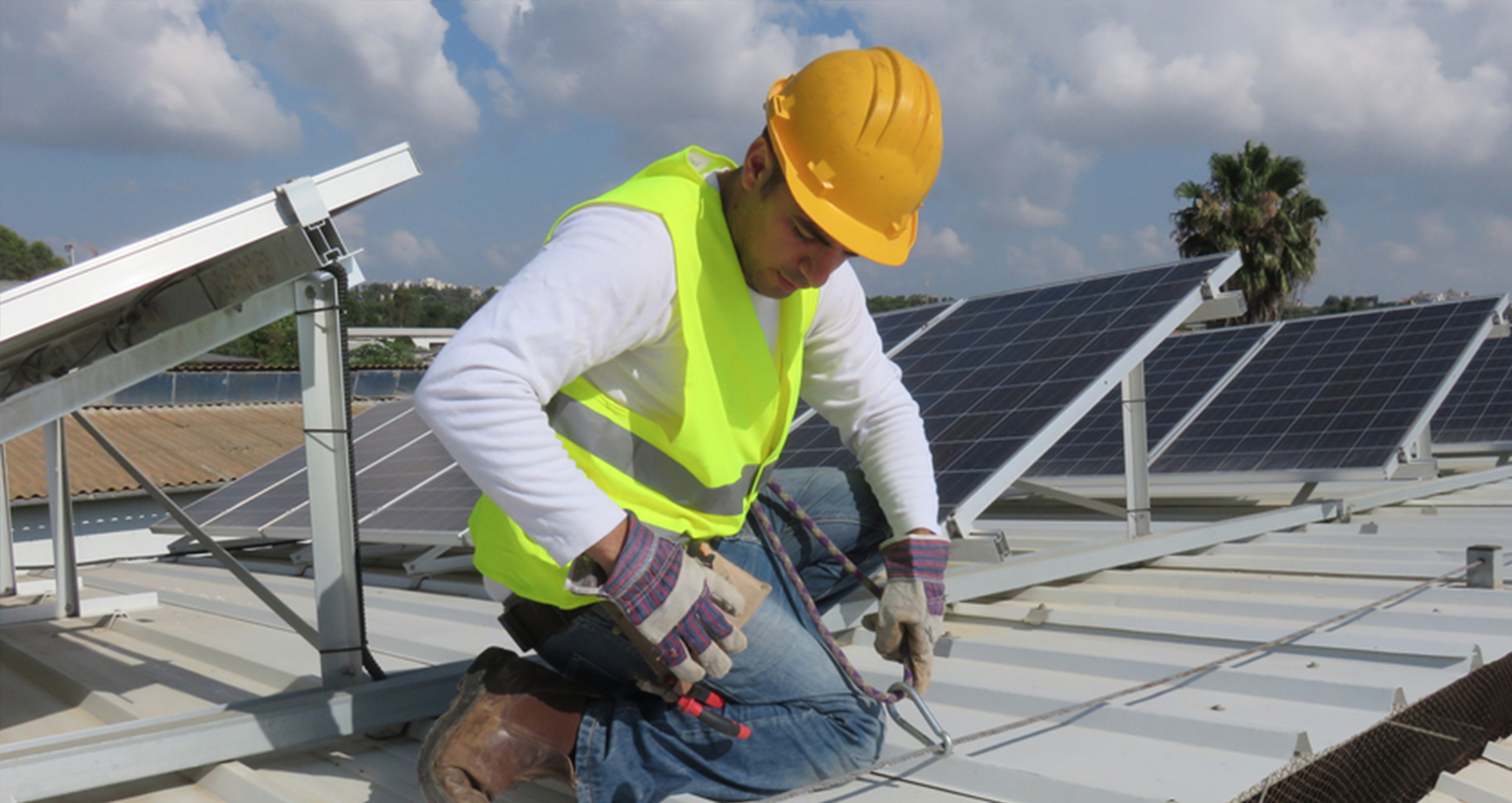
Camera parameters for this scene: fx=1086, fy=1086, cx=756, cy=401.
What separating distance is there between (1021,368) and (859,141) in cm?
371

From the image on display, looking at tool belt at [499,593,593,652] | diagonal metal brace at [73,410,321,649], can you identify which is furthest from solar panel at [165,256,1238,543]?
tool belt at [499,593,593,652]

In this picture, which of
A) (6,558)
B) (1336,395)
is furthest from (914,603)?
(1336,395)

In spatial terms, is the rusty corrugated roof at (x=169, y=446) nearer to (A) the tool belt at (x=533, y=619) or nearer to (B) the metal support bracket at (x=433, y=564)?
(B) the metal support bracket at (x=433, y=564)

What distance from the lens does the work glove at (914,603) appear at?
253 cm

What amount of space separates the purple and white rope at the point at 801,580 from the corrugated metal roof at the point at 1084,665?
0.57 ft

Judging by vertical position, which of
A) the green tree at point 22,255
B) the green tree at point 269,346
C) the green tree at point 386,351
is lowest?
the green tree at point 386,351

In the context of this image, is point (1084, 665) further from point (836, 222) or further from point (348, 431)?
point (348, 431)

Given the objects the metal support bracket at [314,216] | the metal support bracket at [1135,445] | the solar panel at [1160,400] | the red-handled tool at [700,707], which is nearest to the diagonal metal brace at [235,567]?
the metal support bracket at [314,216]

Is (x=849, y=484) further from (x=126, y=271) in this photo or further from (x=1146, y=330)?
(x=1146, y=330)

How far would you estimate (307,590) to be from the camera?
604 cm

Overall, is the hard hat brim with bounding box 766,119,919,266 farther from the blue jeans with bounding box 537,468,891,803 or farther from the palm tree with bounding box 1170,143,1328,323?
the palm tree with bounding box 1170,143,1328,323

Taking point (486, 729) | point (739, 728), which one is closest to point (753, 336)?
point (739, 728)

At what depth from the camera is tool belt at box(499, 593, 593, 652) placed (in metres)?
2.28

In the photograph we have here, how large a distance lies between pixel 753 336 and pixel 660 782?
93 cm
